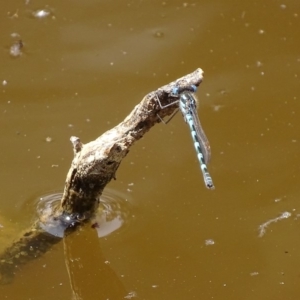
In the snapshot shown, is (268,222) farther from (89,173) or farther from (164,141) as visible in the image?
(89,173)

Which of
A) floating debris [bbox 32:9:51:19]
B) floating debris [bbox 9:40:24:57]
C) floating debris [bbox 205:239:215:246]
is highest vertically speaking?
floating debris [bbox 32:9:51:19]

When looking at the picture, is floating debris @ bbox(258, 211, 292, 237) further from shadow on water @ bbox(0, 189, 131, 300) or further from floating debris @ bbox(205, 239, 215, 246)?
shadow on water @ bbox(0, 189, 131, 300)

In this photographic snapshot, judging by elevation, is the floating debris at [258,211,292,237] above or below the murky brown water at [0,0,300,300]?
below

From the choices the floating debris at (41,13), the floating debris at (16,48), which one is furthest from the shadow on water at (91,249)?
the floating debris at (41,13)

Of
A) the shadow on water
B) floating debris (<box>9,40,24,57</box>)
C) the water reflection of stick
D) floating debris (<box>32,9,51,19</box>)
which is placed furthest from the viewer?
floating debris (<box>32,9,51,19</box>)

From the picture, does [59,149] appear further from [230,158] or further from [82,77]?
[230,158]

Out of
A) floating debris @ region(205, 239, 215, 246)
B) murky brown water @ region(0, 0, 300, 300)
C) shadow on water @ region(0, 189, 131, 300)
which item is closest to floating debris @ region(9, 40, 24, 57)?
murky brown water @ region(0, 0, 300, 300)

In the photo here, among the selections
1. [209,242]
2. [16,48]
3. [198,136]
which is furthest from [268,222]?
[16,48]
